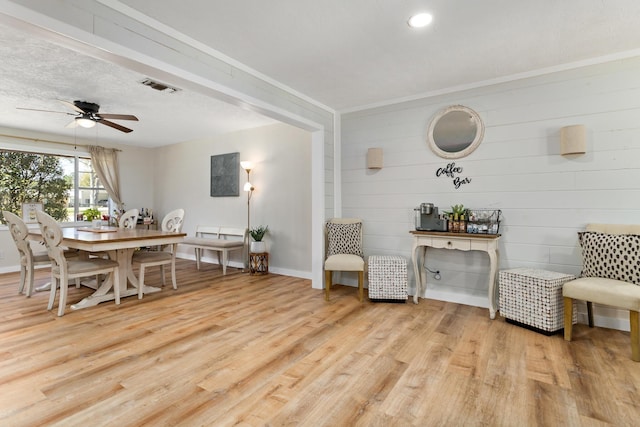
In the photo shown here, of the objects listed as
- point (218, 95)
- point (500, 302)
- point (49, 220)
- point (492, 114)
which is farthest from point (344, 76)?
point (49, 220)

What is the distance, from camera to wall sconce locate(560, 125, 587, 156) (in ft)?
9.51

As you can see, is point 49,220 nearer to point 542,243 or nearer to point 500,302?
point 500,302

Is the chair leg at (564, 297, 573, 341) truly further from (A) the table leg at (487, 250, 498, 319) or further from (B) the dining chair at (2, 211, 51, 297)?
(B) the dining chair at (2, 211, 51, 297)

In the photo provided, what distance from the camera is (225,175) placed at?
594 cm

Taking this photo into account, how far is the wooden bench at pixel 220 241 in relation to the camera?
5156 mm

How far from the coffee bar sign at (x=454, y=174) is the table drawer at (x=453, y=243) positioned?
0.69m

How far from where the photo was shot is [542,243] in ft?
10.4

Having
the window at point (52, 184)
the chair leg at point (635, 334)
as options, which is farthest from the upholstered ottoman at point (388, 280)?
the window at point (52, 184)

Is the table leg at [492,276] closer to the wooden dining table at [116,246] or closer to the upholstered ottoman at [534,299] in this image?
the upholstered ottoman at [534,299]

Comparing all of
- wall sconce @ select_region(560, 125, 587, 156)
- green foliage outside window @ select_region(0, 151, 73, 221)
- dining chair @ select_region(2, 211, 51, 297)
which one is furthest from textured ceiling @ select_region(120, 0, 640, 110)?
green foliage outside window @ select_region(0, 151, 73, 221)

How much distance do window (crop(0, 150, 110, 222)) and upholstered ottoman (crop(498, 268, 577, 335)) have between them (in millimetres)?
6640

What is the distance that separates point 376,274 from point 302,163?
2.19 metres

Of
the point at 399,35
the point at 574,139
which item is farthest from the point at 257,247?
the point at 574,139

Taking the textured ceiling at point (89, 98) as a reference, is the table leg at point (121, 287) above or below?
below
